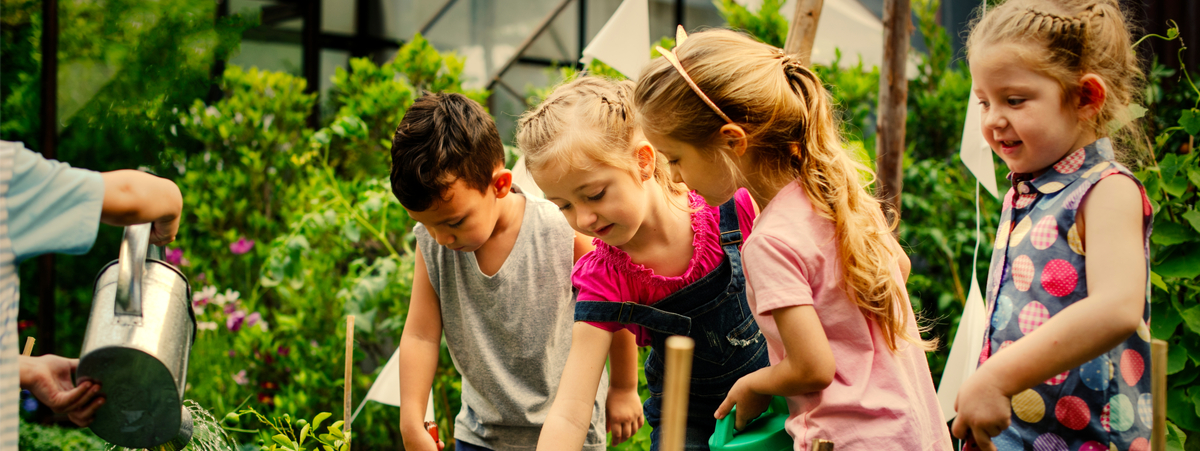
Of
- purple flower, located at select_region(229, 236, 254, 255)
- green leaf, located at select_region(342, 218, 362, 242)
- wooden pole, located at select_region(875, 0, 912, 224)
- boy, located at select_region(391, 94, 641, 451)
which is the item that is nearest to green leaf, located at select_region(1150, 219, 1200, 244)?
wooden pole, located at select_region(875, 0, 912, 224)

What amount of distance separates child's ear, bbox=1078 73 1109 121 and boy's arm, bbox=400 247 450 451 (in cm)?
122

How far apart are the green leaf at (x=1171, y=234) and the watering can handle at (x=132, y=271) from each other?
6.68ft

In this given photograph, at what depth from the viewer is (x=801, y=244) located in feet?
3.22

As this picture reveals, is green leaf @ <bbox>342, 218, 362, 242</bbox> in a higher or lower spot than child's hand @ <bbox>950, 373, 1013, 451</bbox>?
lower

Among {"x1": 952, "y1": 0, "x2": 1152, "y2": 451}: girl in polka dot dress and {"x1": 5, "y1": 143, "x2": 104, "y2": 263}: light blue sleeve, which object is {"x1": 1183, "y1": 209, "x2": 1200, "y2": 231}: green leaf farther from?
{"x1": 5, "y1": 143, "x2": 104, "y2": 263}: light blue sleeve

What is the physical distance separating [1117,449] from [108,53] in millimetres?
3552

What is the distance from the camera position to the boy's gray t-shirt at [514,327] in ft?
5.08

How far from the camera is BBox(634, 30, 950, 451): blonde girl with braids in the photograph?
96 centimetres

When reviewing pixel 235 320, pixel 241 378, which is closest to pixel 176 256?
pixel 235 320

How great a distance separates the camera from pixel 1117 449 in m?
0.98

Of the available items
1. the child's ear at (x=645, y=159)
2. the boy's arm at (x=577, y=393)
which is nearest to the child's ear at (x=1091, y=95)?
the child's ear at (x=645, y=159)

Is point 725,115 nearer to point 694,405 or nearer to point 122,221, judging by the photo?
point 694,405

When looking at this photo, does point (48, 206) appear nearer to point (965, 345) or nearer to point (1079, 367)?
point (1079, 367)

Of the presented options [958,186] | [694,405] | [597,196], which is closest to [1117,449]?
[694,405]
